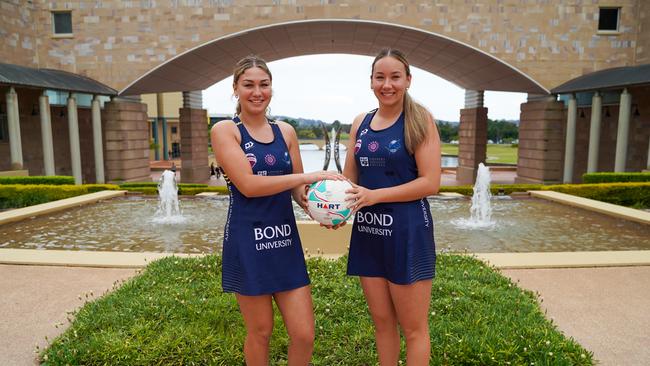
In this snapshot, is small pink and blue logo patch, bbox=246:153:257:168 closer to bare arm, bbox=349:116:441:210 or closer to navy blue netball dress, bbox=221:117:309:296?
navy blue netball dress, bbox=221:117:309:296

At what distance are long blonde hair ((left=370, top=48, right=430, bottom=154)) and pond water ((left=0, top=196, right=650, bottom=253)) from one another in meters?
5.91

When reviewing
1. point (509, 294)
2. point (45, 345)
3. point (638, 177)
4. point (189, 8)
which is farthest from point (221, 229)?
point (189, 8)

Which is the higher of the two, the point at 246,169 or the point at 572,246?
the point at 246,169

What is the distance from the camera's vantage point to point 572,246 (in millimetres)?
8664

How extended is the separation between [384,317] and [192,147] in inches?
1054

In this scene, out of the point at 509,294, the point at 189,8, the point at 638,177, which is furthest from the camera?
the point at 189,8

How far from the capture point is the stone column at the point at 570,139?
70.1 feet

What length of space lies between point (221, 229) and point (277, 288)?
302 inches

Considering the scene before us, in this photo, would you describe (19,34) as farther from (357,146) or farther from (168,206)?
(357,146)

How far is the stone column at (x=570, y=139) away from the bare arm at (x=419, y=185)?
2180 centimetres

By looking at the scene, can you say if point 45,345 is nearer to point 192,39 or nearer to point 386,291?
point 386,291

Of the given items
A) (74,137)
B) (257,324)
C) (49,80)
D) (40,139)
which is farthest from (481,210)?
(40,139)

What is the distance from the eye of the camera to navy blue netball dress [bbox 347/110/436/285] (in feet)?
9.64

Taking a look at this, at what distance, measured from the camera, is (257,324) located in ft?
9.89
